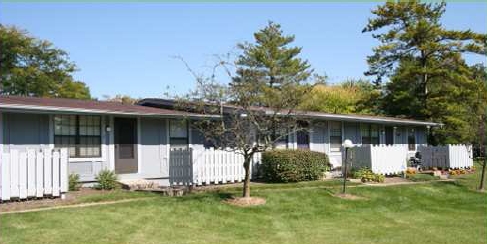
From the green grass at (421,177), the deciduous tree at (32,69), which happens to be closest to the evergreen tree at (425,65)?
the green grass at (421,177)

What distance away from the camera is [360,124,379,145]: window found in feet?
85.3

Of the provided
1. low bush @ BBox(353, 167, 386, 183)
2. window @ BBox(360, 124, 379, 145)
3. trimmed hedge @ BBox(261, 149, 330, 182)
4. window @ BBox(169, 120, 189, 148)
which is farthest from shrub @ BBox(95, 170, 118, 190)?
window @ BBox(360, 124, 379, 145)

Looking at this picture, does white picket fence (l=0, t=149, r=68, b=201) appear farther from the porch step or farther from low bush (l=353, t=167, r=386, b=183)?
low bush (l=353, t=167, r=386, b=183)

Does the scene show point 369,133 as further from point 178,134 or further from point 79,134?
point 79,134

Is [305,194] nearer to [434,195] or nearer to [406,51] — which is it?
[434,195]

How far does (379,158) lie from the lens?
2030 centimetres

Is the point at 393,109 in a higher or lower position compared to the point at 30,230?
higher

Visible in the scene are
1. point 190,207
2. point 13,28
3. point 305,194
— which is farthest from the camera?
point 13,28

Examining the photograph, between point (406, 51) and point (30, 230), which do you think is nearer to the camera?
point (30, 230)

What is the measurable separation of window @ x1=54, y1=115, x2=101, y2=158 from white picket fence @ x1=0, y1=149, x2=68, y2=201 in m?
3.14

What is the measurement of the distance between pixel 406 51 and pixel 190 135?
20.6 meters

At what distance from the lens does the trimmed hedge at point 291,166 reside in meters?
17.8

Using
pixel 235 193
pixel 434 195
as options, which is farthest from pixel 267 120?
pixel 434 195

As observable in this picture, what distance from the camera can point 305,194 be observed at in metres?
15.1
